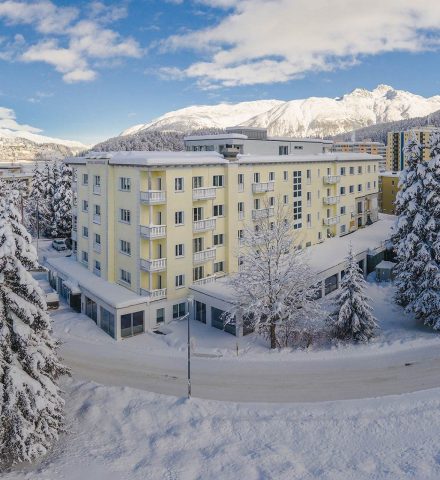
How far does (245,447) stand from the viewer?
22125mm

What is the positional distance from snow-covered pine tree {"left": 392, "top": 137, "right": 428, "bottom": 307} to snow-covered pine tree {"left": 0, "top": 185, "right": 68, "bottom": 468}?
83.3ft

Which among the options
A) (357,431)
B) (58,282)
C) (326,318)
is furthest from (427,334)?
(58,282)

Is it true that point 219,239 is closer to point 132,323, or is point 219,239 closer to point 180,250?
point 180,250

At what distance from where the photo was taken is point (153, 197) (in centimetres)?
3703

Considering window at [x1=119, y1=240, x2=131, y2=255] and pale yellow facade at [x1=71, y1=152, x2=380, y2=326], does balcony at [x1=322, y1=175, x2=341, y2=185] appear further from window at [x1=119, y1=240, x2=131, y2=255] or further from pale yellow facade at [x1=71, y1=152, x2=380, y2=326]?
window at [x1=119, y1=240, x2=131, y2=255]

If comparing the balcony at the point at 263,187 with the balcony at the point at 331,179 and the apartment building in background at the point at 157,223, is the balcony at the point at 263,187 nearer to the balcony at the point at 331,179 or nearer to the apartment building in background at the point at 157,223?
the apartment building in background at the point at 157,223

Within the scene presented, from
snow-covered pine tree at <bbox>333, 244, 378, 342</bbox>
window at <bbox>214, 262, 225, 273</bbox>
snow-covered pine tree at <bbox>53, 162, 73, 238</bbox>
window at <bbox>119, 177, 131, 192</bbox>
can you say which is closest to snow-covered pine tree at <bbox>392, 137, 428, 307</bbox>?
snow-covered pine tree at <bbox>333, 244, 378, 342</bbox>

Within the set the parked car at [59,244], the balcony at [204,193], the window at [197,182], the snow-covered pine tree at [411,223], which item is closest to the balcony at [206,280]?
the balcony at [204,193]

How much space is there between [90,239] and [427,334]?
2930 cm

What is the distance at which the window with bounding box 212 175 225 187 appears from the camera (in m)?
41.5

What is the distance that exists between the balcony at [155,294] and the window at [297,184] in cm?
1936

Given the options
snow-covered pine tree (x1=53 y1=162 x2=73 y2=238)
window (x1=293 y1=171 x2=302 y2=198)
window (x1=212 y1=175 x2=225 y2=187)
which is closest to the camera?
window (x1=212 y1=175 x2=225 y2=187)

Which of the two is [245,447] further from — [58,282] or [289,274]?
[58,282]

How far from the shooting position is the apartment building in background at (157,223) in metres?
37.5
